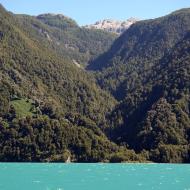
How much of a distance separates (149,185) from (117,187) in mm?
8450

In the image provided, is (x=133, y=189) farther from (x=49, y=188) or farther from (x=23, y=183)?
(x=23, y=183)

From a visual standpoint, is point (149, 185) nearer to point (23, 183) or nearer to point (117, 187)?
point (117, 187)

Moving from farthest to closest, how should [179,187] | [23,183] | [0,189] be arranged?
[23,183] → [179,187] → [0,189]

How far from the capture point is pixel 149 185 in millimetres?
129500

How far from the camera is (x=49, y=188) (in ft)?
390

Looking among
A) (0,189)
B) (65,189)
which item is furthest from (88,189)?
(0,189)

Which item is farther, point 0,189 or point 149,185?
point 149,185

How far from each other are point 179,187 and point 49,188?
1051 inches

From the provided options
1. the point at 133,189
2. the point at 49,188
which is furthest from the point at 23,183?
the point at 133,189

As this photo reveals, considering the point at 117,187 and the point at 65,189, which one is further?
the point at 117,187

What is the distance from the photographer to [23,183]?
132 meters

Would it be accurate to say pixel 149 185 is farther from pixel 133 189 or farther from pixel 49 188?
pixel 49 188

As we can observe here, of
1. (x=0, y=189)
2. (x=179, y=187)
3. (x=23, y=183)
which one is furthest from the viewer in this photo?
(x=23, y=183)

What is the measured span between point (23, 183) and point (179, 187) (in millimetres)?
34697
